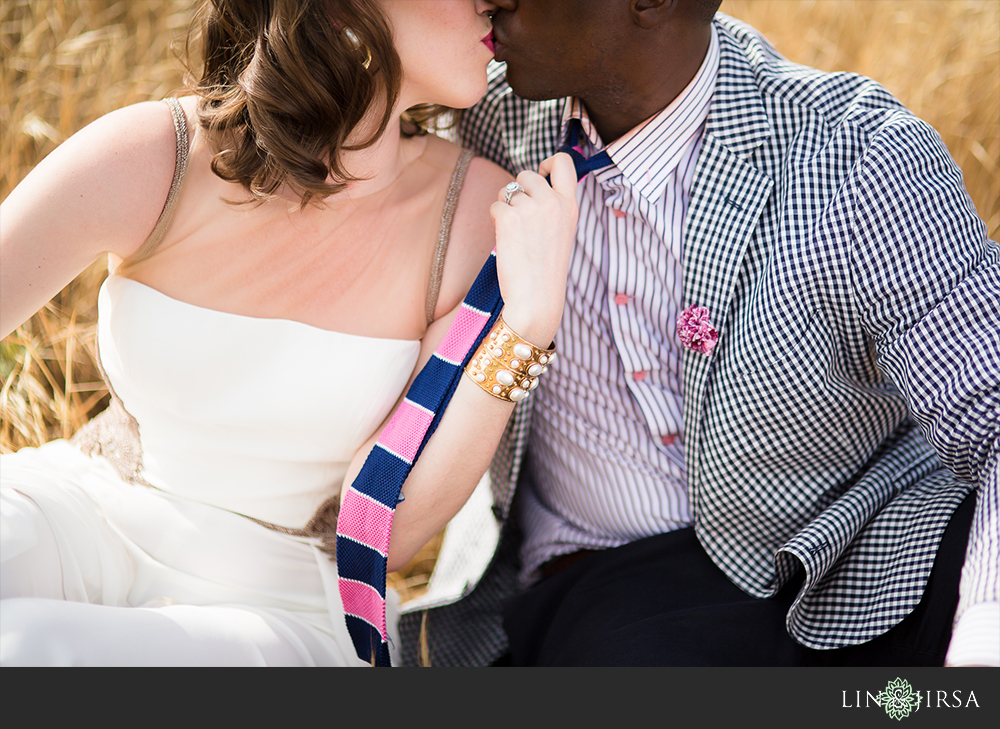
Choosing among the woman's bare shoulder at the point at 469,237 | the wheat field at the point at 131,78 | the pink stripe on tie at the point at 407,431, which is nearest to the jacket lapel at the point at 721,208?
the woman's bare shoulder at the point at 469,237

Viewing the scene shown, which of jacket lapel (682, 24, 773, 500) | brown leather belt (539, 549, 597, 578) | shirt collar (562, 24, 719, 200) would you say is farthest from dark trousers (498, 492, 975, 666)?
shirt collar (562, 24, 719, 200)

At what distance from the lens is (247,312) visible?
5.58 ft

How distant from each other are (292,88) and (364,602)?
1.01 m

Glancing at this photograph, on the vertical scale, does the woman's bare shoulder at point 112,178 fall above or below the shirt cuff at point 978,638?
above

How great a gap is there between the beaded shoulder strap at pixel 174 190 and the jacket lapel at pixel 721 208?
1.03 m

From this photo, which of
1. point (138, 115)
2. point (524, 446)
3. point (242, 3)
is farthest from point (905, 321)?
point (138, 115)

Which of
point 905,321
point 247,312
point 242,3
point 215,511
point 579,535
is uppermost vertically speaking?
point 242,3

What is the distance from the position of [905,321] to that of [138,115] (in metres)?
1.52

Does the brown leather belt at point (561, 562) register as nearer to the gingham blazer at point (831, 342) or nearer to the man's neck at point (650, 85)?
the gingham blazer at point (831, 342)

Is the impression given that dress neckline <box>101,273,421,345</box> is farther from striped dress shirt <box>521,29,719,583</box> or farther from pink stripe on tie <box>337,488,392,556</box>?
striped dress shirt <box>521,29,719,583</box>

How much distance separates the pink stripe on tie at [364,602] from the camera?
5.31 feet

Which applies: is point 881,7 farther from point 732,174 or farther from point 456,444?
point 456,444

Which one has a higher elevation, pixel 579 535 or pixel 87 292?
pixel 87 292

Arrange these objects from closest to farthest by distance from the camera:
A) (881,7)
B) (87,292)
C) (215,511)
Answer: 1. (215,511)
2. (87,292)
3. (881,7)
